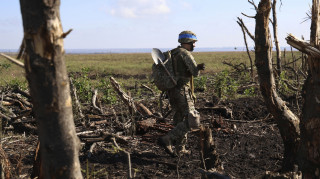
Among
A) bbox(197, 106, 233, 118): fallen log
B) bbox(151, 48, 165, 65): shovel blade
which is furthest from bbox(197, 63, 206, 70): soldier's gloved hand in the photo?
bbox(197, 106, 233, 118): fallen log

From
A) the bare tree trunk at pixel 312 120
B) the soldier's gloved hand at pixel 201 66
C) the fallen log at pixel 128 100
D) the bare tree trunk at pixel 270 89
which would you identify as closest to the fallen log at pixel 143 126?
the fallen log at pixel 128 100

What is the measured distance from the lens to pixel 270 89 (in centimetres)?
485

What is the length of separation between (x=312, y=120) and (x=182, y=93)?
2439mm

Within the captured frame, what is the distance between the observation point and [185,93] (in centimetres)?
612

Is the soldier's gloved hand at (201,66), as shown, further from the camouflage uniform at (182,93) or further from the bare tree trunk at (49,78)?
the bare tree trunk at (49,78)

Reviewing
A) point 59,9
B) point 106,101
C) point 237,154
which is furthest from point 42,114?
point 106,101

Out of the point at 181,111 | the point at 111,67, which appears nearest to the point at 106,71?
the point at 111,67

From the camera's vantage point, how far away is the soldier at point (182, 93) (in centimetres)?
594

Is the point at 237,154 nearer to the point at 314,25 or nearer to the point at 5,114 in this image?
the point at 314,25

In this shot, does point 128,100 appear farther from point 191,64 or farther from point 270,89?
point 270,89

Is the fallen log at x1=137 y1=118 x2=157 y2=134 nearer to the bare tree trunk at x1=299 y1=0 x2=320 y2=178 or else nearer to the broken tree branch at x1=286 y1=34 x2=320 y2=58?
the bare tree trunk at x1=299 y1=0 x2=320 y2=178

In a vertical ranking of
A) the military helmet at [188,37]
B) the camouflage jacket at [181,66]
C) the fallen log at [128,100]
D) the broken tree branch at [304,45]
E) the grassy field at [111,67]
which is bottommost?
the grassy field at [111,67]

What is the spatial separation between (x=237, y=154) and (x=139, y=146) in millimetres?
1602

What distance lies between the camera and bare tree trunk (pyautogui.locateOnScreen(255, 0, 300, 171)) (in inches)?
185
